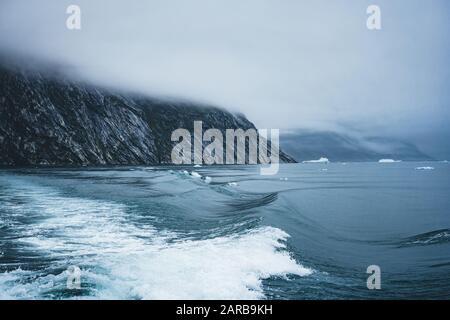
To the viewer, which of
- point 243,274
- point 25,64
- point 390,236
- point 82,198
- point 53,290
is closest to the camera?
point 53,290

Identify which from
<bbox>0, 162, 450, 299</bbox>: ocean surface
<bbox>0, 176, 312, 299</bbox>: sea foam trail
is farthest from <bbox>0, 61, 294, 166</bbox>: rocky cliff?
<bbox>0, 176, 312, 299</bbox>: sea foam trail

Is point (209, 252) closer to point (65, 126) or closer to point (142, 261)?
point (142, 261)

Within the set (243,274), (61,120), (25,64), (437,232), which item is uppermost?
(25,64)

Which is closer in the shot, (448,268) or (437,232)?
(448,268)

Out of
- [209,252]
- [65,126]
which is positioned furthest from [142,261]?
[65,126]
